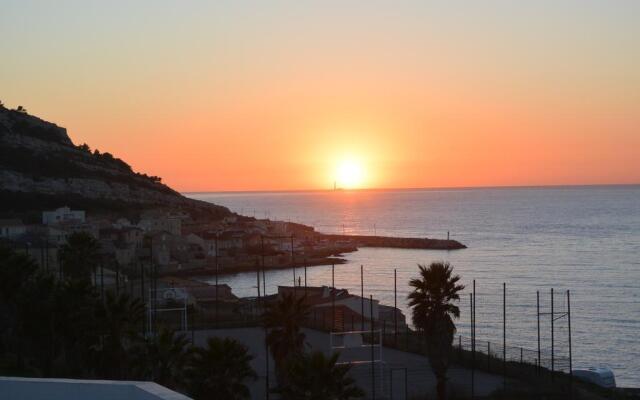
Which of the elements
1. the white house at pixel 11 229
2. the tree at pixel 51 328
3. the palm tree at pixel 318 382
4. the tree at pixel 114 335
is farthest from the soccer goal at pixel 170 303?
the white house at pixel 11 229

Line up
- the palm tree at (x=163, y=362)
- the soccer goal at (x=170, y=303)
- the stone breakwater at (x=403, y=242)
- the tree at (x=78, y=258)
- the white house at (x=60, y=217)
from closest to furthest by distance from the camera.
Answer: the palm tree at (x=163, y=362), the tree at (x=78, y=258), the soccer goal at (x=170, y=303), the white house at (x=60, y=217), the stone breakwater at (x=403, y=242)

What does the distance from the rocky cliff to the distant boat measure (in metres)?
86.4

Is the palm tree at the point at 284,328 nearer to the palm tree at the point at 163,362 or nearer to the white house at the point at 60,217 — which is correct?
the palm tree at the point at 163,362

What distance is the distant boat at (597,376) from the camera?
37.9m

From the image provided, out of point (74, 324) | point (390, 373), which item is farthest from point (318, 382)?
point (74, 324)

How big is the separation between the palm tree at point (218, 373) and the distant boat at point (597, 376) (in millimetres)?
22403

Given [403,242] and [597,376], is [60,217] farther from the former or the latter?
[597,376]

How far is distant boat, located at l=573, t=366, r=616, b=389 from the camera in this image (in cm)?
3788

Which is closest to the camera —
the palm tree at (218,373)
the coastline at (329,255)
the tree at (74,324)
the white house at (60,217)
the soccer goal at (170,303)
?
the palm tree at (218,373)

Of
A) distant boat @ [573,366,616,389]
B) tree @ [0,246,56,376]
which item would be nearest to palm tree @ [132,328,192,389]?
tree @ [0,246,56,376]

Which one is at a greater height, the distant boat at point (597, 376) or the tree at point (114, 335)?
the tree at point (114, 335)

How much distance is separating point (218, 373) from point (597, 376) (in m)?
24.1

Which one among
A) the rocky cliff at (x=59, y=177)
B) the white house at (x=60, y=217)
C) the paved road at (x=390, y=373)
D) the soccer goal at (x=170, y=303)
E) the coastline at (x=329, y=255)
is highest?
the rocky cliff at (x=59, y=177)

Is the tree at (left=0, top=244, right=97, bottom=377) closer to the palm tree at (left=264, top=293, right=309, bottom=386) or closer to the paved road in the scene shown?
the palm tree at (left=264, top=293, right=309, bottom=386)
